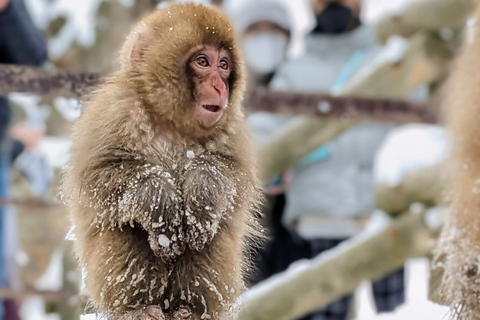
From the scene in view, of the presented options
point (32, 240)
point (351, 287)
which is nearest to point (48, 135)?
point (32, 240)

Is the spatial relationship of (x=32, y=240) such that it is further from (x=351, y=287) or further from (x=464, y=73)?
(x=464, y=73)

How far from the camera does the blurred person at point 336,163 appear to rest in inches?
146

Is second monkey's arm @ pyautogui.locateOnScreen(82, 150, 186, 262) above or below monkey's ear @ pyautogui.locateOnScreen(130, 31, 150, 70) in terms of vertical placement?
below

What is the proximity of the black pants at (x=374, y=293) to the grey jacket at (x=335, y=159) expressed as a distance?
5 cm

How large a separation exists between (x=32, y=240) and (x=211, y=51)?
5790 millimetres

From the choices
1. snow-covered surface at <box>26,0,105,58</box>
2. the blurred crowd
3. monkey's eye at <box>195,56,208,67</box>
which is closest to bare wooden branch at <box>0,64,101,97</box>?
monkey's eye at <box>195,56,208,67</box>

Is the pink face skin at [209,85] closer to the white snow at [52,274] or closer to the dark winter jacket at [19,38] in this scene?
the dark winter jacket at [19,38]

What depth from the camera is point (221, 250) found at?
132 centimetres

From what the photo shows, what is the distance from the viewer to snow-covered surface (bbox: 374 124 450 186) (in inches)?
122

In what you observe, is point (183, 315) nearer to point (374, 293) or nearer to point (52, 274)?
point (374, 293)

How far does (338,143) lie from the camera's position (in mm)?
3943

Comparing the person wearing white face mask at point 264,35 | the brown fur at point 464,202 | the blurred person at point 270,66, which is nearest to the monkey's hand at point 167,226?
the brown fur at point 464,202

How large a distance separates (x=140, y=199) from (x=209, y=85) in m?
0.23

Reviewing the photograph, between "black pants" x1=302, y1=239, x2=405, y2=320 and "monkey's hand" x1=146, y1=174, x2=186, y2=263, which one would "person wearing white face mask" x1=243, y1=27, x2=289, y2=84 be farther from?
"monkey's hand" x1=146, y1=174, x2=186, y2=263
